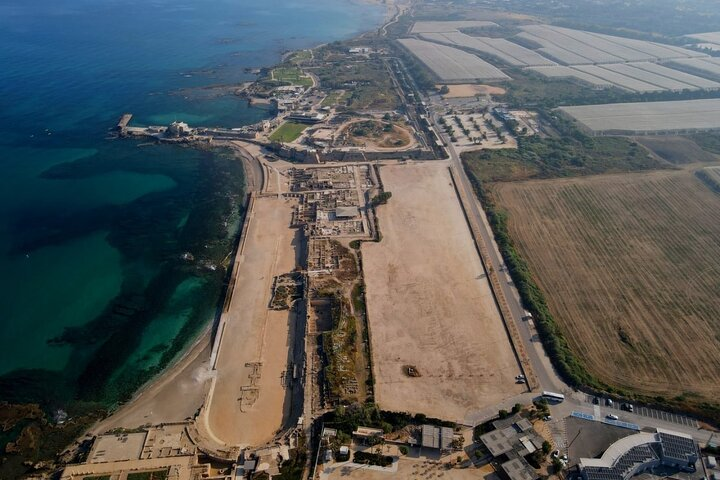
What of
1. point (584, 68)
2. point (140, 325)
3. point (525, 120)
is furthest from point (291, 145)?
point (584, 68)

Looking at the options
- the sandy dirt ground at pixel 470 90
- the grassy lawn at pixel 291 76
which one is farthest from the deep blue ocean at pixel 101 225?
the sandy dirt ground at pixel 470 90

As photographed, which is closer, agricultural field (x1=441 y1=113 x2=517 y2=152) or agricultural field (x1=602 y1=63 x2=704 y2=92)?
agricultural field (x1=441 y1=113 x2=517 y2=152)

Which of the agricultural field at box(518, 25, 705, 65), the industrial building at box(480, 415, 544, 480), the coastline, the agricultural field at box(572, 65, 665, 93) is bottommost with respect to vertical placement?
the coastline

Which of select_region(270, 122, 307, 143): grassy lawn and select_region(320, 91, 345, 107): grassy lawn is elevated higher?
select_region(320, 91, 345, 107): grassy lawn

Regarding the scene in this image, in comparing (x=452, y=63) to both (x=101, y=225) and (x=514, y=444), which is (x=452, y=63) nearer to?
(x=101, y=225)

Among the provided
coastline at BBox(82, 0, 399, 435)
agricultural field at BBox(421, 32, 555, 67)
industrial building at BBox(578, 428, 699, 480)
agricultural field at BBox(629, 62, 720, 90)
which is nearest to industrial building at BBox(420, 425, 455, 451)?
industrial building at BBox(578, 428, 699, 480)

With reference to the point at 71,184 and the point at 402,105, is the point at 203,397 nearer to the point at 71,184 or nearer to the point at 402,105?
the point at 71,184

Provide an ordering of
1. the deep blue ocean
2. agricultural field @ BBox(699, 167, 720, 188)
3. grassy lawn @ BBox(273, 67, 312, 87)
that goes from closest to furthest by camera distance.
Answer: the deep blue ocean, agricultural field @ BBox(699, 167, 720, 188), grassy lawn @ BBox(273, 67, 312, 87)

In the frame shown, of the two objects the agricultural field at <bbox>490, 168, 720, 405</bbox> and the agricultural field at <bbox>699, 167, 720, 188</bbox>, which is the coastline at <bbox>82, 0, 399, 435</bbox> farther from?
the agricultural field at <bbox>699, 167, 720, 188</bbox>
